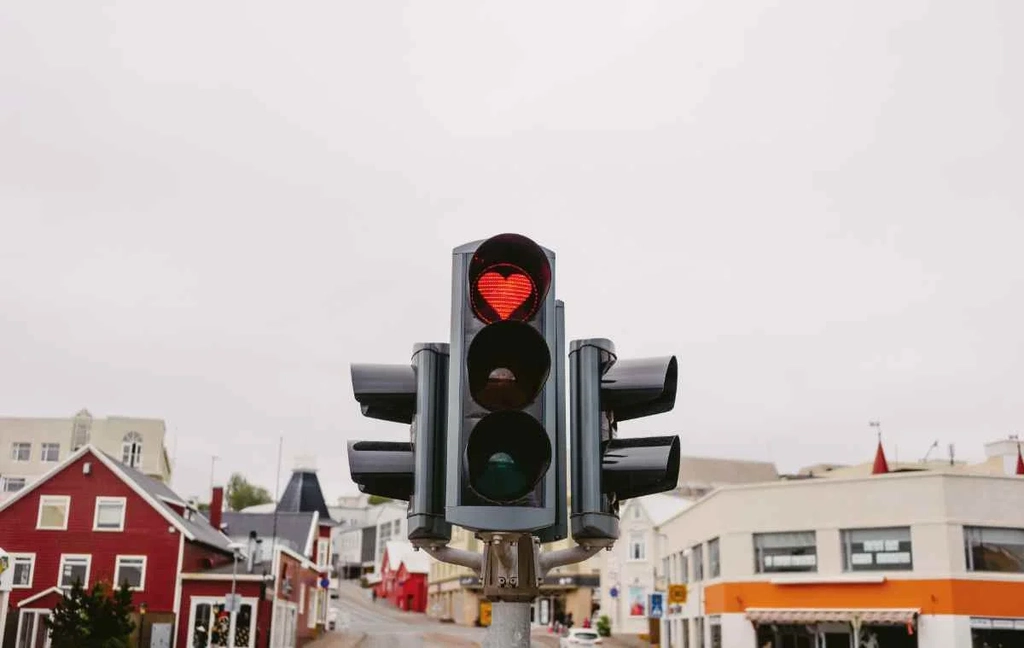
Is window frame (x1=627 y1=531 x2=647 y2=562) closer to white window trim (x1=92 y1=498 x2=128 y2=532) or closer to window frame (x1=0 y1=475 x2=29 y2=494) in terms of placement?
white window trim (x1=92 y1=498 x2=128 y2=532)

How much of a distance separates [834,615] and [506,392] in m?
32.8

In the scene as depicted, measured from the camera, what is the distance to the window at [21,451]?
85.9 m

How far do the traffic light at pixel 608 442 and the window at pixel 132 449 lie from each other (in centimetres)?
8674

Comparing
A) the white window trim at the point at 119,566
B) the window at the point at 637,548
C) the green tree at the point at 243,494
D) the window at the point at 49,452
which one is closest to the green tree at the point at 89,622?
the white window trim at the point at 119,566

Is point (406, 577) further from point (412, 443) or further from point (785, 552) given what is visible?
point (412, 443)

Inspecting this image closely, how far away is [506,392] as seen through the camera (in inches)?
157

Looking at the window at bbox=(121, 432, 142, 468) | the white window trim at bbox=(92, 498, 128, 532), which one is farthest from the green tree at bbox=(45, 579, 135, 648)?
the window at bbox=(121, 432, 142, 468)

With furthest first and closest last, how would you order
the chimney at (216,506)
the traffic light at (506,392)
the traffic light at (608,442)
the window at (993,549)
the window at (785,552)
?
the chimney at (216,506) → the window at (785,552) → the window at (993,549) → the traffic light at (608,442) → the traffic light at (506,392)

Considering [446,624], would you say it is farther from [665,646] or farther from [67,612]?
[67,612]

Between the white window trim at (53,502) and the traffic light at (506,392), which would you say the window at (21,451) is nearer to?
the white window trim at (53,502)

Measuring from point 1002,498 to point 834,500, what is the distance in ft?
15.9

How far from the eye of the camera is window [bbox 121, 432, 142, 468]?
281 ft

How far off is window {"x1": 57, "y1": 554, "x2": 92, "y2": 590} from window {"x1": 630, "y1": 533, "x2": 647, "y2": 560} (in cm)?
3017

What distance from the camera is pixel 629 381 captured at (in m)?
4.32
